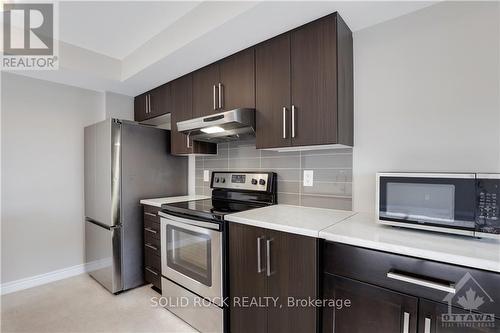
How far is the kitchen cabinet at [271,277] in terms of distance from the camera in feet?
4.14

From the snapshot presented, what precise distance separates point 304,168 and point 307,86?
641 mm

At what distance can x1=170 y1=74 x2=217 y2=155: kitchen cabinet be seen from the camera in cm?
236

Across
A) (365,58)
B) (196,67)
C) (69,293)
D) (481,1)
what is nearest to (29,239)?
(69,293)

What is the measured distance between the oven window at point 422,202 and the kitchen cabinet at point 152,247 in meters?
1.93

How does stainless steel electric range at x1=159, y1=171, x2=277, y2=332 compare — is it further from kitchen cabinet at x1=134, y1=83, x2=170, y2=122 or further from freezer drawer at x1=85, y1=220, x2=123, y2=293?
kitchen cabinet at x1=134, y1=83, x2=170, y2=122

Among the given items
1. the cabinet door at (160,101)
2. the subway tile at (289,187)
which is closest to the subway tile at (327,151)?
the subway tile at (289,187)

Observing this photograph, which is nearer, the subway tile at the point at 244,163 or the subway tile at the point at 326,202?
the subway tile at the point at 326,202

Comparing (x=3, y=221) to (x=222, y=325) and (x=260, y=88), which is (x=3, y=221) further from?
(x=260, y=88)

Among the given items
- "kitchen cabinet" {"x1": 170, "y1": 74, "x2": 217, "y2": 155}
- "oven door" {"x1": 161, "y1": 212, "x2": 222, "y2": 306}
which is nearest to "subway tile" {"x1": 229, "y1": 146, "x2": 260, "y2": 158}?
"kitchen cabinet" {"x1": 170, "y1": 74, "x2": 217, "y2": 155}

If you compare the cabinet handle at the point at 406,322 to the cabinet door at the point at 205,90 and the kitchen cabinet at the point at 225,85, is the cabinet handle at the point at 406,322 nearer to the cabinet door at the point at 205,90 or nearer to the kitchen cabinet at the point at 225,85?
the kitchen cabinet at the point at 225,85

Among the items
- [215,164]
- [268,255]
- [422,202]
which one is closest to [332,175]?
[422,202]

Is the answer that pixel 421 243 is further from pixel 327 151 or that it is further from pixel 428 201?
pixel 327 151

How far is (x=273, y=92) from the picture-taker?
1715 mm

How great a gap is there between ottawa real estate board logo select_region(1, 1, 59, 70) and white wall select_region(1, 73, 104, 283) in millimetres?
321
